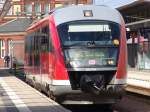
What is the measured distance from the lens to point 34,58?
24938mm

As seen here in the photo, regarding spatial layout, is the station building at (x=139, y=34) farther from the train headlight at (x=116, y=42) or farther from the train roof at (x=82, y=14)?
the train headlight at (x=116, y=42)

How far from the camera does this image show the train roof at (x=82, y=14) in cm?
1781

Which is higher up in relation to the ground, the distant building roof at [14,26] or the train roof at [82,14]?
the distant building roof at [14,26]

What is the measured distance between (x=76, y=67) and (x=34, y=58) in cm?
812

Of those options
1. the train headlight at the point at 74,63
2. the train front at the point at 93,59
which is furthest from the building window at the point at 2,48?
the train headlight at the point at 74,63

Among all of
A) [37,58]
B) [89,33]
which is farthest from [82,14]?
[37,58]

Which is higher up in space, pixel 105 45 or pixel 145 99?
pixel 105 45

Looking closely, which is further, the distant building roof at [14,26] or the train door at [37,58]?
the distant building roof at [14,26]

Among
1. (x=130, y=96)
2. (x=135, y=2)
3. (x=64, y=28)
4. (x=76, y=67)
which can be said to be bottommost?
(x=130, y=96)

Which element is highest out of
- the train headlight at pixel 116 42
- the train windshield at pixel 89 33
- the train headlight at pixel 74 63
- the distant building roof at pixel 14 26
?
the distant building roof at pixel 14 26

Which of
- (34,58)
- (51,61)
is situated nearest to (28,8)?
(34,58)

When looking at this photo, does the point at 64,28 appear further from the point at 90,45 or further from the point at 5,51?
the point at 5,51

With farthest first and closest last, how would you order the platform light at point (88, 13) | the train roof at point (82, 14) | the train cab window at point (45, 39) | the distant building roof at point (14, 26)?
1. the distant building roof at point (14, 26)
2. the train cab window at point (45, 39)
3. the platform light at point (88, 13)
4. the train roof at point (82, 14)

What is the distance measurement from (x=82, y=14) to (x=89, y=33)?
0.73 metres
